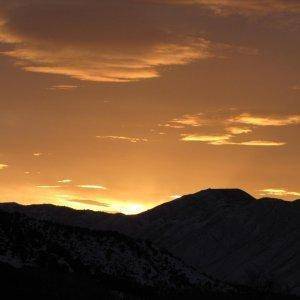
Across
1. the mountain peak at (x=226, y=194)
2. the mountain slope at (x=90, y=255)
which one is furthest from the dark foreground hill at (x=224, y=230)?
the mountain slope at (x=90, y=255)

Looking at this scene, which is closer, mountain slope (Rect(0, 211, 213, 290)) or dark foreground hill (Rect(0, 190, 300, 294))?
mountain slope (Rect(0, 211, 213, 290))

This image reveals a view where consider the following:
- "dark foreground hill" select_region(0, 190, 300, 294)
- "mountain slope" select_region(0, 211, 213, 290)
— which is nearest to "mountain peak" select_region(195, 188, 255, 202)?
"dark foreground hill" select_region(0, 190, 300, 294)

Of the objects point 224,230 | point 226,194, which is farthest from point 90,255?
point 226,194

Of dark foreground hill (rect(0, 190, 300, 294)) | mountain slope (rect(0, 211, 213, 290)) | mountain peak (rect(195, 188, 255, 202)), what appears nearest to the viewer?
mountain slope (rect(0, 211, 213, 290))

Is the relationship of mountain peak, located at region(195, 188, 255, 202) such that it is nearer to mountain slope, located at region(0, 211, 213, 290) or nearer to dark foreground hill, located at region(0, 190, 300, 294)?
dark foreground hill, located at region(0, 190, 300, 294)

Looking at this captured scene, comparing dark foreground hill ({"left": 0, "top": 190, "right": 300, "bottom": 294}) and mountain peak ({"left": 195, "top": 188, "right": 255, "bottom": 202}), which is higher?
mountain peak ({"left": 195, "top": 188, "right": 255, "bottom": 202})

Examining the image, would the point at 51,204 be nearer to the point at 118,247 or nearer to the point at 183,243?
the point at 183,243

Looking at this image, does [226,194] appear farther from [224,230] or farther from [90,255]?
[90,255]

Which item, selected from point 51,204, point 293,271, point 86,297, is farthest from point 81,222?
point 86,297

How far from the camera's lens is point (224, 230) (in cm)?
14825

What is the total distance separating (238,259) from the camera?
138 meters

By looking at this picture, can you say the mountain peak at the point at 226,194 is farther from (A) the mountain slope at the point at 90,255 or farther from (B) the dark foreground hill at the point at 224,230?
(A) the mountain slope at the point at 90,255

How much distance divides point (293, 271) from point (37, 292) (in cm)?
8481

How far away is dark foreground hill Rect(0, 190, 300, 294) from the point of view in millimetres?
129750
